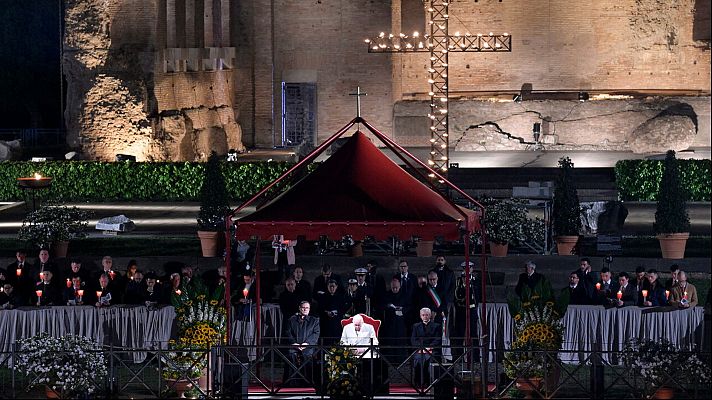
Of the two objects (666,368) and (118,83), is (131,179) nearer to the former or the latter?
(118,83)

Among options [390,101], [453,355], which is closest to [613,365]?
[453,355]

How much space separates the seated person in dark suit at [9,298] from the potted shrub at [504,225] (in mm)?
6775

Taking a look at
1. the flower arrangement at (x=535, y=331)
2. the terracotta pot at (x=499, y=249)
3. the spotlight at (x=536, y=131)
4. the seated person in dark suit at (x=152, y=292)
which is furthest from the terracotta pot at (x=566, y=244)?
the spotlight at (x=536, y=131)

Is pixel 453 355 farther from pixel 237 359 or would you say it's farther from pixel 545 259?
pixel 545 259

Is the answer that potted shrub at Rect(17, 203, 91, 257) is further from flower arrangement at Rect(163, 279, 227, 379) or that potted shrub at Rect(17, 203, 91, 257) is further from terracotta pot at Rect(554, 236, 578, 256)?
terracotta pot at Rect(554, 236, 578, 256)

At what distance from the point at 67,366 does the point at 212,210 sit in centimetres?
780

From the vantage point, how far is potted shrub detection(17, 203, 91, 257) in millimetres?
23875

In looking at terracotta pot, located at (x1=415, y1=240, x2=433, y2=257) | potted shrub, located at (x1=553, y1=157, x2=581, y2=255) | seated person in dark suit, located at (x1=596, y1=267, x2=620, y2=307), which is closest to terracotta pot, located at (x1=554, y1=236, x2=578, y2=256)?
potted shrub, located at (x1=553, y1=157, x2=581, y2=255)

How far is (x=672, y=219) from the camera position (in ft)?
76.7

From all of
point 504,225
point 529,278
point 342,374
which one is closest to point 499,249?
point 504,225

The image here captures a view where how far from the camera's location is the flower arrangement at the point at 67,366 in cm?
1661

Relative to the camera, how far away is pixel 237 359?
1631 cm

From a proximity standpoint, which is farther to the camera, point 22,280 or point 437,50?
point 437,50

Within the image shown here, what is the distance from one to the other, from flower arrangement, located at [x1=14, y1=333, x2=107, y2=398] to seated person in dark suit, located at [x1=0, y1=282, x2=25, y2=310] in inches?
116
